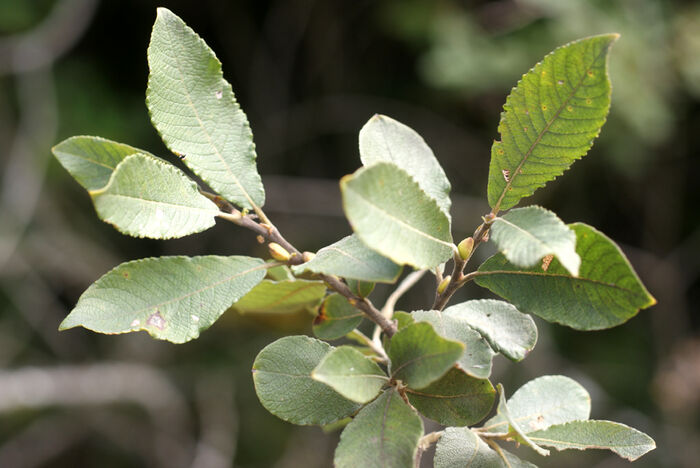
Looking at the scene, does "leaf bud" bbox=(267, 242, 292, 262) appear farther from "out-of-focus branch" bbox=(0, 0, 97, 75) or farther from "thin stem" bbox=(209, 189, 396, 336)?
"out-of-focus branch" bbox=(0, 0, 97, 75)

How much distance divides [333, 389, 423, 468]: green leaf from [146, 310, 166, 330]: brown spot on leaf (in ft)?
0.51

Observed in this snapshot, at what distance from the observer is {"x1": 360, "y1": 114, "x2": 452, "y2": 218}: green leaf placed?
0.51m

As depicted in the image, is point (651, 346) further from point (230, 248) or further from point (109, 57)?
point (109, 57)

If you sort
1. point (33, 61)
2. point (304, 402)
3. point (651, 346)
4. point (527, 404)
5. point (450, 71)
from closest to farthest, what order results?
point (304, 402) < point (527, 404) < point (450, 71) < point (33, 61) < point (651, 346)

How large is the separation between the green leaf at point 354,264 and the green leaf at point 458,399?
102mm

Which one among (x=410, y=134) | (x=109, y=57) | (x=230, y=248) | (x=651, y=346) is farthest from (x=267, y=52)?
(x=410, y=134)

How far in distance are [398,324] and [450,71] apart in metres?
1.92

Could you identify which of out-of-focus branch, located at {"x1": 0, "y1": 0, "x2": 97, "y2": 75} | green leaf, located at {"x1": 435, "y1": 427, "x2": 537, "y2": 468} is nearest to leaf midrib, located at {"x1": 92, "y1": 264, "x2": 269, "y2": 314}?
green leaf, located at {"x1": 435, "y1": 427, "x2": 537, "y2": 468}

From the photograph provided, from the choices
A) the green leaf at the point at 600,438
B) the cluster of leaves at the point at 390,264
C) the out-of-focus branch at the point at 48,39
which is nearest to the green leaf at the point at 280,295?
the cluster of leaves at the point at 390,264

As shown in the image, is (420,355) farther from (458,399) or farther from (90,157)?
(90,157)

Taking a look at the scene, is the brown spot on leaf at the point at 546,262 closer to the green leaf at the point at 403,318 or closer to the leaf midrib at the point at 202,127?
the green leaf at the point at 403,318

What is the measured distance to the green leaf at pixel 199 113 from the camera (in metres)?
0.46

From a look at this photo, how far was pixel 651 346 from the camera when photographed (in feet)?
8.55

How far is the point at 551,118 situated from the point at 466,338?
17 cm
